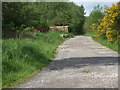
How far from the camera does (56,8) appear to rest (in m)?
68.8

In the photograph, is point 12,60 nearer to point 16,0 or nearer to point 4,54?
point 4,54

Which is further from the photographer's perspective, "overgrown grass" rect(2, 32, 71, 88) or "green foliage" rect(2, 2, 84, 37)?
"green foliage" rect(2, 2, 84, 37)

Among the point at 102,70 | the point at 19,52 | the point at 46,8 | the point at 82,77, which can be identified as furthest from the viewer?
the point at 46,8

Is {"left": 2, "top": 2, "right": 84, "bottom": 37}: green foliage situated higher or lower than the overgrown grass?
higher

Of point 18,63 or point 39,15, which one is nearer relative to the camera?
point 18,63

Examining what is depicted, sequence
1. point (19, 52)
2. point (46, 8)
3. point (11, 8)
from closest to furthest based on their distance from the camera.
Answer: point (19, 52)
point (11, 8)
point (46, 8)

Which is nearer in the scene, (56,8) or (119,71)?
(119,71)

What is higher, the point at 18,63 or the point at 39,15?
the point at 39,15

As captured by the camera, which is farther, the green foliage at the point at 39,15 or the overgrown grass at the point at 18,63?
the green foliage at the point at 39,15

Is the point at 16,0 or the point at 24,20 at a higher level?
the point at 16,0

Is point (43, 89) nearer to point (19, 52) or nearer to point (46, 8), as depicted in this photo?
point (19, 52)

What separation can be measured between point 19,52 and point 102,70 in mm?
3823

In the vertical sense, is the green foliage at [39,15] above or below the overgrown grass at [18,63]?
above

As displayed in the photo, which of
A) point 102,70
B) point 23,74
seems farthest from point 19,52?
point 102,70
